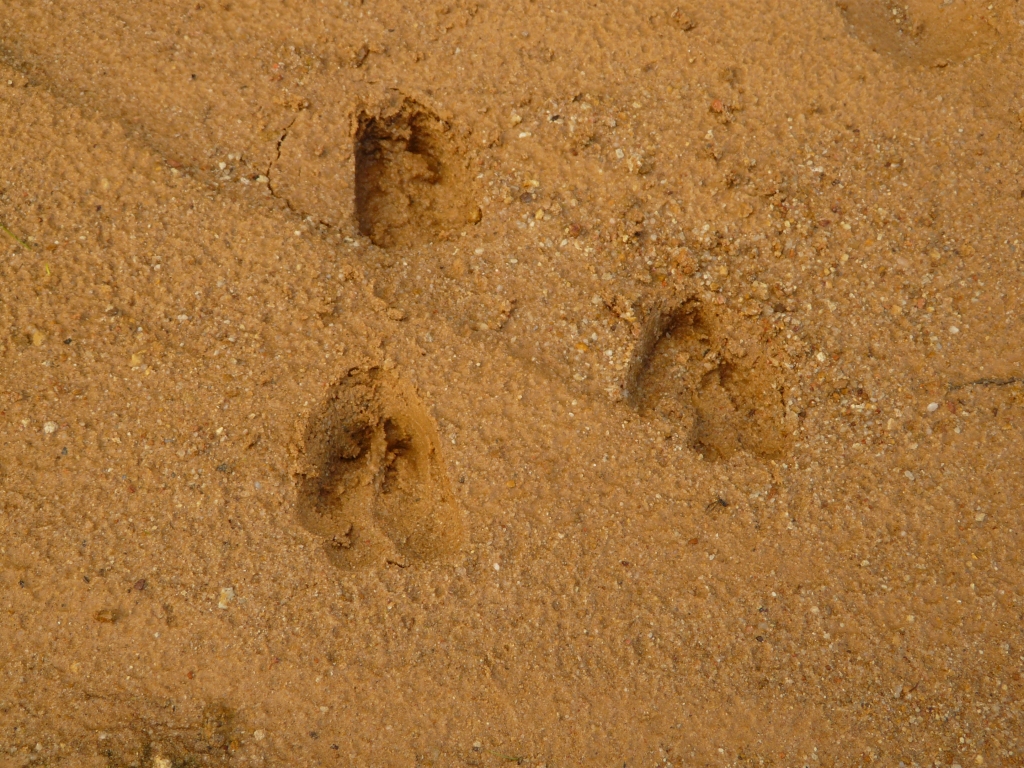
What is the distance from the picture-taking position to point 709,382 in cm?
232

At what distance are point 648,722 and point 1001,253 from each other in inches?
64.7

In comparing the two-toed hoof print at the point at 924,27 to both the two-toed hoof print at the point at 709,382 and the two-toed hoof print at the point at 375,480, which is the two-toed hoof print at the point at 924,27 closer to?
the two-toed hoof print at the point at 709,382

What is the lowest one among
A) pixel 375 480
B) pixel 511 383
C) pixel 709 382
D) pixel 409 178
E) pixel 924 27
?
pixel 375 480

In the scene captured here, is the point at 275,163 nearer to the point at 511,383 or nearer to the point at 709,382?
the point at 511,383

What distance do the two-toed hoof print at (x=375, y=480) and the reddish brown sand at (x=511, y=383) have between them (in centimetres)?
1

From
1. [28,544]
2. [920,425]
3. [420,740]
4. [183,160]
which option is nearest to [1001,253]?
[920,425]

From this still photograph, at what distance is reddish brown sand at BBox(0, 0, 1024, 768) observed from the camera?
81.4 inches

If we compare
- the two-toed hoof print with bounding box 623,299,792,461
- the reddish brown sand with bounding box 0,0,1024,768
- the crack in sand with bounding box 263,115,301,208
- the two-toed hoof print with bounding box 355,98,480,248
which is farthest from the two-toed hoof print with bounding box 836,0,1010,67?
the crack in sand with bounding box 263,115,301,208

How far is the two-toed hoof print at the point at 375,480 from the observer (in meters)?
2.16

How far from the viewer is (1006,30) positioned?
2.54 m

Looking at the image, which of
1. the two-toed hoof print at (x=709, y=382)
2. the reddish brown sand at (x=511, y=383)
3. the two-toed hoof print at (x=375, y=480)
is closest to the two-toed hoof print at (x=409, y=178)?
the reddish brown sand at (x=511, y=383)

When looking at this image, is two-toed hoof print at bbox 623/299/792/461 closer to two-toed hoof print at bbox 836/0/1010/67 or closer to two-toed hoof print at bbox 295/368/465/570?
two-toed hoof print at bbox 295/368/465/570

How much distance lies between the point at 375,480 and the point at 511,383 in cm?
45

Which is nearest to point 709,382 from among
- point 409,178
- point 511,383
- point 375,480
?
point 511,383
